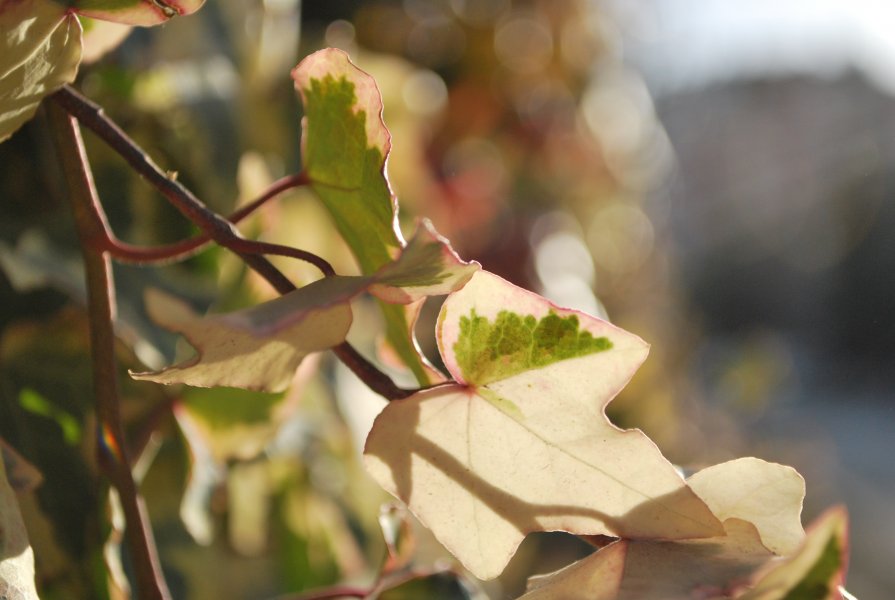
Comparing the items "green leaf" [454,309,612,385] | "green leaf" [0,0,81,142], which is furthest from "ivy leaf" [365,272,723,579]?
"green leaf" [0,0,81,142]

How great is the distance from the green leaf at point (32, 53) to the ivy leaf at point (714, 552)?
158 mm

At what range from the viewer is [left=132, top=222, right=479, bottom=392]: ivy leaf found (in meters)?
0.16

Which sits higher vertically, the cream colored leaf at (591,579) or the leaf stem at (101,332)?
the leaf stem at (101,332)

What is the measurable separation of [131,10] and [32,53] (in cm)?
2

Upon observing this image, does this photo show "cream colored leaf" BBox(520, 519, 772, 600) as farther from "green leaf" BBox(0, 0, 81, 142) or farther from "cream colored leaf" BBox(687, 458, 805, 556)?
"green leaf" BBox(0, 0, 81, 142)

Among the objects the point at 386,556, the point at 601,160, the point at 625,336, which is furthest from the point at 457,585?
the point at 601,160

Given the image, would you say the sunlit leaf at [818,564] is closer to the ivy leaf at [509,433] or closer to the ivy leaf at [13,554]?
the ivy leaf at [509,433]

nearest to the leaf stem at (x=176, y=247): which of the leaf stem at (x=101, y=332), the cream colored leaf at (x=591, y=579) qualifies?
the leaf stem at (x=101, y=332)

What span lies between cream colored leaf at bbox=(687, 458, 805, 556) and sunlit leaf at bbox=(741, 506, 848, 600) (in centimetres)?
5

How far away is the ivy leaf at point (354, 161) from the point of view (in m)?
0.20

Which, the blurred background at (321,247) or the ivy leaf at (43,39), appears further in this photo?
the blurred background at (321,247)

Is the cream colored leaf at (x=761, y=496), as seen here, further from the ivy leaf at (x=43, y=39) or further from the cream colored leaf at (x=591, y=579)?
the ivy leaf at (x=43, y=39)

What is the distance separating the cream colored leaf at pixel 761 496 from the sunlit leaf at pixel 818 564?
0.05 metres

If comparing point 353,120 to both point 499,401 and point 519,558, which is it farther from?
point 519,558
